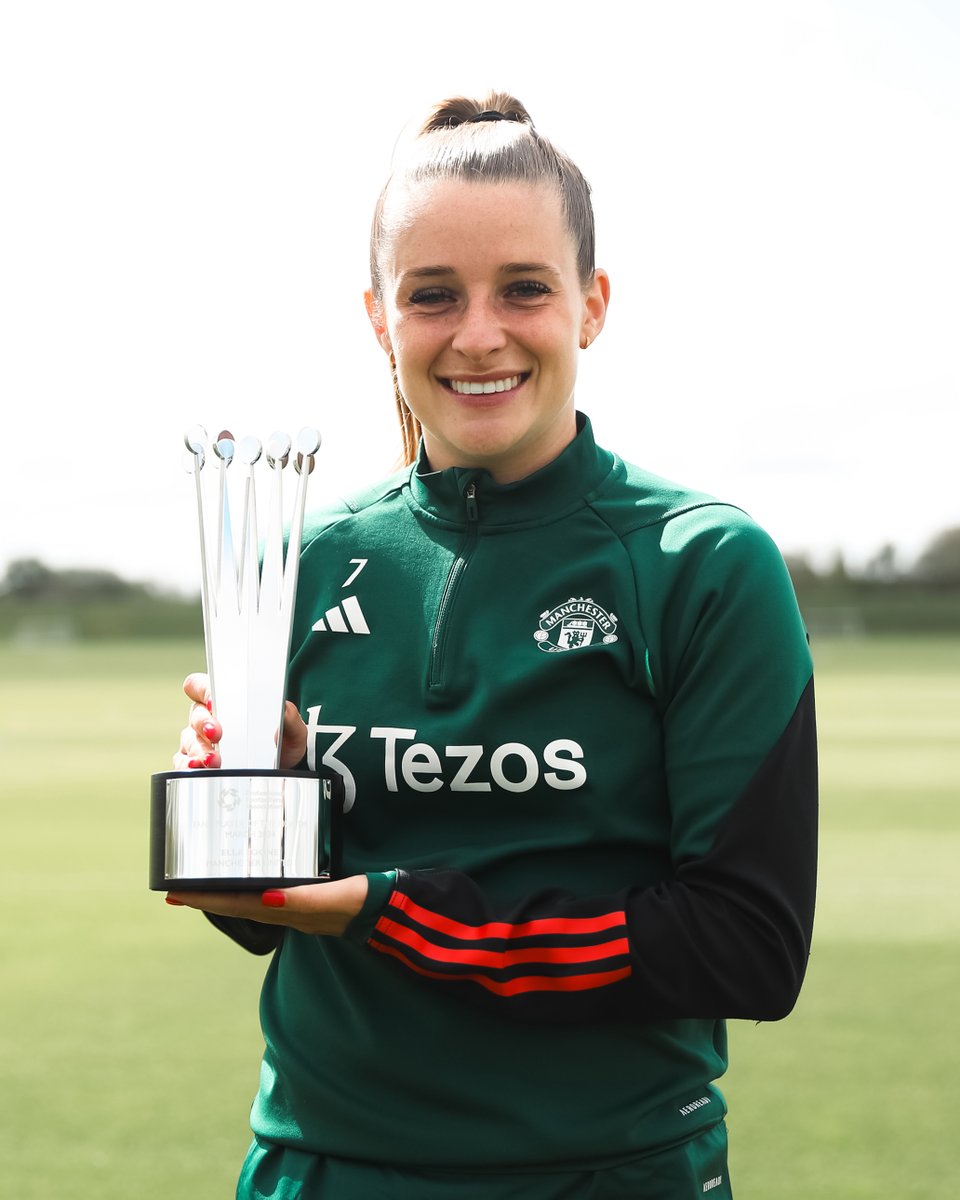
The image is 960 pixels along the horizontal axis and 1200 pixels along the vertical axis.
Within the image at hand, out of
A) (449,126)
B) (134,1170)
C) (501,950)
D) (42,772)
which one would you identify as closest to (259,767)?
(501,950)

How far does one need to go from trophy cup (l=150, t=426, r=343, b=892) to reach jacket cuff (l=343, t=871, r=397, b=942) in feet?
0.15

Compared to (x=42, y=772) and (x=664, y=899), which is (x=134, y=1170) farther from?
(x=42, y=772)

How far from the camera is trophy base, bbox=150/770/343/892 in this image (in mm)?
1354

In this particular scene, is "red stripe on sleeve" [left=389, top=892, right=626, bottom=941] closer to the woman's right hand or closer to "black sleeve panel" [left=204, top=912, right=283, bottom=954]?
the woman's right hand

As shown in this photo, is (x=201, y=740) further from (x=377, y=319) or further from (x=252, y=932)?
(x=377, y=319)

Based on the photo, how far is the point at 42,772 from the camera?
1194 cm

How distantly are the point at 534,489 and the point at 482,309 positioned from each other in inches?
8.1

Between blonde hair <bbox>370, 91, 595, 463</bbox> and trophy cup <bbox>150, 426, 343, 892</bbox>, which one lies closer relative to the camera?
trophy cup <bbox>150, 426, 343, 892</bbox>

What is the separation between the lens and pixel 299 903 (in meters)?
1.35

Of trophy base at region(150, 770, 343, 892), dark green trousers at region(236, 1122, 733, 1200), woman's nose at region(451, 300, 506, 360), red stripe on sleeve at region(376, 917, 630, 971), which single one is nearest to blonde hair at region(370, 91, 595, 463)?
woman's nose at region(451, 300, 506, 360)

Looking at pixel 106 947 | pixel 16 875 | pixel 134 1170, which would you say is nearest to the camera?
pixel 134 1170

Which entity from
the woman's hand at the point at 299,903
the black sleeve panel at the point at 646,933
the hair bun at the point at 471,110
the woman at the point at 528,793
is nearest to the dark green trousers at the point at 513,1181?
the woman at the point at 528,793

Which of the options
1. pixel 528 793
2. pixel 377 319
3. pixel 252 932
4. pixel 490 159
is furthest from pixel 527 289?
pixel 252 932

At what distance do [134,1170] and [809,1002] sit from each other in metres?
2.27
